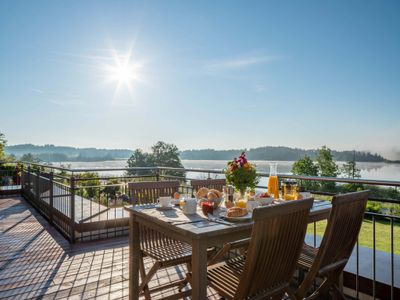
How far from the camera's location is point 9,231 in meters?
4.96

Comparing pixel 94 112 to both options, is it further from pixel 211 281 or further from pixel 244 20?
pixel 211 281

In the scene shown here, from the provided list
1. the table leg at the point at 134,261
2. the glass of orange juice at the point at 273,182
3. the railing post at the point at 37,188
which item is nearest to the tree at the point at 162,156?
the railing post at the point at 37,188

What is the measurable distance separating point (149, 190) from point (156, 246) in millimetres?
595

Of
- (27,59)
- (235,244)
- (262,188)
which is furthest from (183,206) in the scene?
(27,59)

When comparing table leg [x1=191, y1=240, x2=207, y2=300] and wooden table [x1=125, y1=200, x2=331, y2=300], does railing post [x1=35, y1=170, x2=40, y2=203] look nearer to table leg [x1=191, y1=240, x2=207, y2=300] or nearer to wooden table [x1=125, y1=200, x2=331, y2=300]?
wooden table [x1=125, y1=200, x2=331, y2=300]

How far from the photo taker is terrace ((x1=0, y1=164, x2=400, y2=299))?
257cm

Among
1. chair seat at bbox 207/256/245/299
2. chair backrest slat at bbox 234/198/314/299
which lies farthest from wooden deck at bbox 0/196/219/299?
chair backrest slat at bbox 234/198/314/299

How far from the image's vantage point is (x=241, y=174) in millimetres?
2439

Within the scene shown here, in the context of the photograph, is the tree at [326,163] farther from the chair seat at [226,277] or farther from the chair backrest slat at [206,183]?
the chair seat at [226,277]

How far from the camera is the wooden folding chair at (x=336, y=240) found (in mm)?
1770

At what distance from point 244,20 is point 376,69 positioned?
19.2 meters

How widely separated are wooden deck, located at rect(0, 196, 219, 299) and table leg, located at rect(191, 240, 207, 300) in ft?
4.10

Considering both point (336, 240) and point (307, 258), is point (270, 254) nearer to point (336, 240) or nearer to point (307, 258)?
point (336, 240)

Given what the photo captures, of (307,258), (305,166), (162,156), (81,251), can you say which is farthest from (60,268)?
(305,166)
